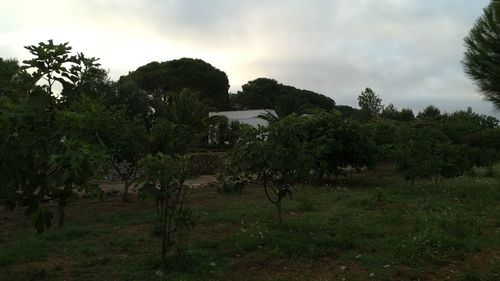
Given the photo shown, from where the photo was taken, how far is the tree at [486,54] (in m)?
16.5

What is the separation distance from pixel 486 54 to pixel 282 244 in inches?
515

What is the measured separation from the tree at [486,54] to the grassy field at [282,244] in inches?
322

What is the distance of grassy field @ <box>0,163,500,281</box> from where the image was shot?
5.45 metres

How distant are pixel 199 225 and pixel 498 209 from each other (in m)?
5.21

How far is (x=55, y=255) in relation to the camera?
20.8 ft

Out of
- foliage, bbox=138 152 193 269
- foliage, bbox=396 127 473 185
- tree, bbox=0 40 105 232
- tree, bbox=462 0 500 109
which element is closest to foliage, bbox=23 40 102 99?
tree, bbox=0 40 105 232

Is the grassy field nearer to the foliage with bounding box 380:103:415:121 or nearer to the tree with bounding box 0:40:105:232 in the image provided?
the tree with bounding box 0:40:105:232

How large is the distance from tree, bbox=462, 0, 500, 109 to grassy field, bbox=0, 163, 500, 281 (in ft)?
26.8

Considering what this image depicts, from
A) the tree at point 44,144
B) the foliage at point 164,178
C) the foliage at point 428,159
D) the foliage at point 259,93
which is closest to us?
the tree at point 44,144

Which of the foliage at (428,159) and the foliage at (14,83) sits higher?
the foliage at (14,83)

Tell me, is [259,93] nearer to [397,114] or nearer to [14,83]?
[397,114]

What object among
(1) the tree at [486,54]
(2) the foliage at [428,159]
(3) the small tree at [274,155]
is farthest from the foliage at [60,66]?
(1) the tree at [486,54]

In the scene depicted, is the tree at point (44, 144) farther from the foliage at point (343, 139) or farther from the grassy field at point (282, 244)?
the foliage at point (343, 139)

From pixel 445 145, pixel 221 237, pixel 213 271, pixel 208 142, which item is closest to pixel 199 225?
pixel 221 237
